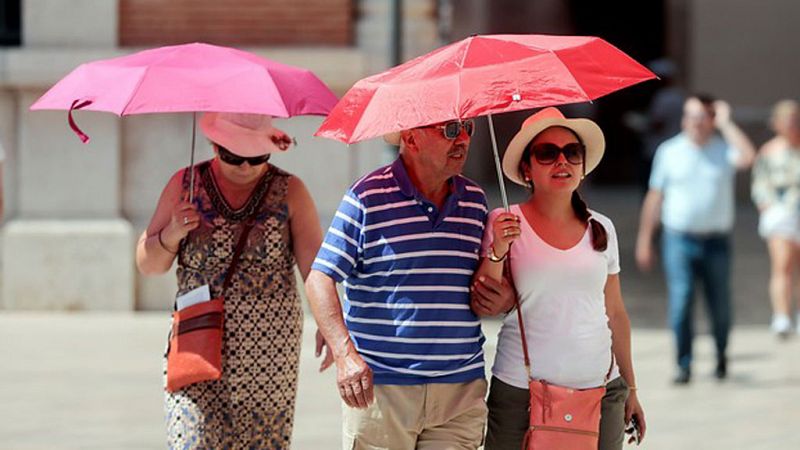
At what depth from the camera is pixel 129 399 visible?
924 centimetres

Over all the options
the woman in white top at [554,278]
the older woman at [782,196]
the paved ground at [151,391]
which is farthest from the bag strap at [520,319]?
the older woman at [782,196]

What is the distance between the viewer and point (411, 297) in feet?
15.7

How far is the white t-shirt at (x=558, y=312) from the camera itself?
491 cm

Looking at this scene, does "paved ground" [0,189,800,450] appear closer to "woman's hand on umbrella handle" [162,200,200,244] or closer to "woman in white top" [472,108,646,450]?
"woman's hand on umbrella handle" [162,200,200,244]

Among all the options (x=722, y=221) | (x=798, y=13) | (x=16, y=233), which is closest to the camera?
(x=722, y=221)

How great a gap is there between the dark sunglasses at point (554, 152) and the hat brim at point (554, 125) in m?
0.05

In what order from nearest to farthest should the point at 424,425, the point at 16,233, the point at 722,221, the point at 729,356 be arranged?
the point at 424,425 → the point at 722,221 → the point at 729,356 → the point at 16,233

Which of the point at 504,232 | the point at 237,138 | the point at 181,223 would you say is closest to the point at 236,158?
the point at 237,138

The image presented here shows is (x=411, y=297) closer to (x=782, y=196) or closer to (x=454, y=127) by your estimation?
(x=454, y=127)

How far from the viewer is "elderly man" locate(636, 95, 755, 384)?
10062mm

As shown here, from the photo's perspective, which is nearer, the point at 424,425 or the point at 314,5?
the point at 424,425

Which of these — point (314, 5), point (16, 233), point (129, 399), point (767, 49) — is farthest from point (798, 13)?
point (129, 399)

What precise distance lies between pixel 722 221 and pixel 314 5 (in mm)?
3977

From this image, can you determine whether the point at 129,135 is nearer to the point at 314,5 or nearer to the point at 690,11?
the point at 314,5
